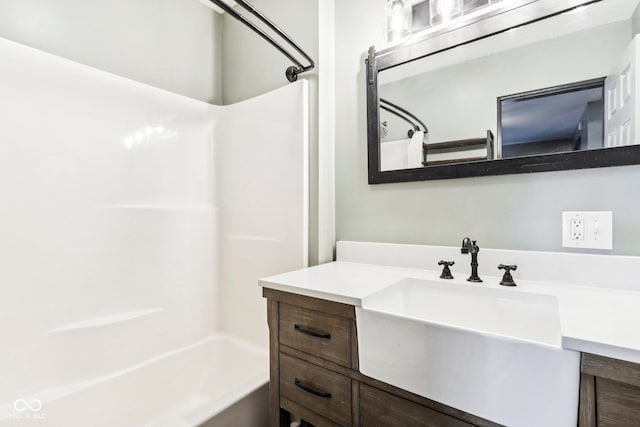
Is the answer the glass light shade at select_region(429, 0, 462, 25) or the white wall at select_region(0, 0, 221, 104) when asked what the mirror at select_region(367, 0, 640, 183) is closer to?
the glass light shade at select_region(429, 0, 462, 25)

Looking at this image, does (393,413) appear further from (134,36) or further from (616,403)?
(134,36)

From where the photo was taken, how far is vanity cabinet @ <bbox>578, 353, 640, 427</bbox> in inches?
21.1

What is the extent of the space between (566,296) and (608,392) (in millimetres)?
387

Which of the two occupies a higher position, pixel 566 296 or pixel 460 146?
pixel 460 146

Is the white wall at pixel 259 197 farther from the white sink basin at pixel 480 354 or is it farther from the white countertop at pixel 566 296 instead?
the white sink basin at pixel 480 354

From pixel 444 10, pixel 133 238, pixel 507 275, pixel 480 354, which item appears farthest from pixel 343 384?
pixel 444 10

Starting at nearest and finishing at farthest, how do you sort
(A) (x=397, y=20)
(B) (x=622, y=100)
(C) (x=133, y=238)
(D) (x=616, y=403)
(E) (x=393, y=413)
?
1. (D) (x=616, y=403)
2. (E) (x=393, y=413)
3. (B) (x=622, y=100)
4. (A) (x=397, y=20)
5. (C) (x=133, y=238)

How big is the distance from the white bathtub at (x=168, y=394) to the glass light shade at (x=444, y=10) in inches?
70.2

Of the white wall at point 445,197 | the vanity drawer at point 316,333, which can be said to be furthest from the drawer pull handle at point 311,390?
the white wall at point 445,197

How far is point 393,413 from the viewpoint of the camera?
2.69 feet

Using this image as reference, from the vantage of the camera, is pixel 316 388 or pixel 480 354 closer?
pixel 480 354

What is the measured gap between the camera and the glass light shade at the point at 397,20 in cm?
132

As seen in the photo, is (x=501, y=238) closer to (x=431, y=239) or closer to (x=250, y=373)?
(x=431, y=239)

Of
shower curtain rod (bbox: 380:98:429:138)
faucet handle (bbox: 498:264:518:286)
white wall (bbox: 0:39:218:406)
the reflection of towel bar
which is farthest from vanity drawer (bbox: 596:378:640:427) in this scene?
white wall (bbox: 0:39:218:406)
